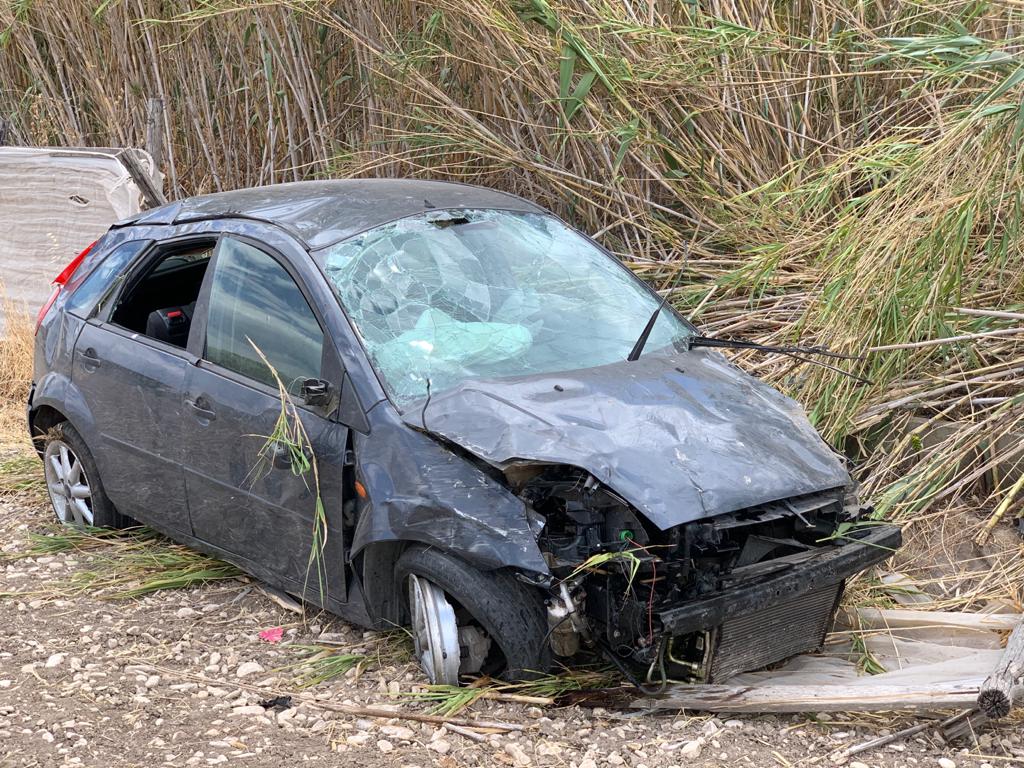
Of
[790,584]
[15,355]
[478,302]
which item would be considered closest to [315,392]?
[478,302]

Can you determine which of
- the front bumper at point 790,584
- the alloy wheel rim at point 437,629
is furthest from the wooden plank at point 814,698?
the alloy wheel rim at point 437,629

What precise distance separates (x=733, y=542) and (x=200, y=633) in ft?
6.64

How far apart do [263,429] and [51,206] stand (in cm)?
469

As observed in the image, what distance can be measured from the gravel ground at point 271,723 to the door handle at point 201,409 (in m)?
0.77

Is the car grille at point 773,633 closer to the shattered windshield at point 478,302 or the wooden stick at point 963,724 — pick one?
the wooden stick at point 963,724

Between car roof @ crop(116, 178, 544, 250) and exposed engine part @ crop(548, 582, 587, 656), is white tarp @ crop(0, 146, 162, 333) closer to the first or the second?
car roof @ crop(116, 178, 544, 250)

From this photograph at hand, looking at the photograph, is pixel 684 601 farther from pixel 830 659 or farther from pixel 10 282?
pixel 10 282

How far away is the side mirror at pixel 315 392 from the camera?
3.77 metres

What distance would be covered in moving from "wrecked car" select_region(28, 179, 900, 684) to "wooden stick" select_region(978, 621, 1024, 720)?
50 centimetres

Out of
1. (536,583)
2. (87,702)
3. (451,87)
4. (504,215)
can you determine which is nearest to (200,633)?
(87,702)

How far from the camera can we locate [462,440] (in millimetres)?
3529

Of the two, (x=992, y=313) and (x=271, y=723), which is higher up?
(x=992, y=313)

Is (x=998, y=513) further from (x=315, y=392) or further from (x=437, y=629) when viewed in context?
(x=315, y=392)

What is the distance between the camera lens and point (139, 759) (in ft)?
11.2
